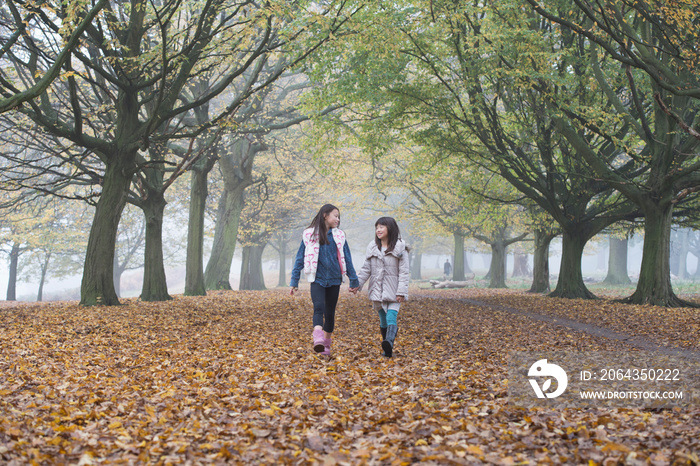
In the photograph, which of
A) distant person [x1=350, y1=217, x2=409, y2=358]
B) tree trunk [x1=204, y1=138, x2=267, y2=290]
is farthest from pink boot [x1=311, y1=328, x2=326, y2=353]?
tree trunk [x1=204, y1=138, x2=267, y2=290]

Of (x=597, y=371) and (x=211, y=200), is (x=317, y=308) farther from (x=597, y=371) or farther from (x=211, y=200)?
(x=211, y=200)

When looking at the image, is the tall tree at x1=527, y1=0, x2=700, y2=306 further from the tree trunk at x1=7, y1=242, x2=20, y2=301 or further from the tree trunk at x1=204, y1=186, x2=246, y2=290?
the tree trunk at x1=7, y1=242, x2=20, y2=301

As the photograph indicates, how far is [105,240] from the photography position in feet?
44.4

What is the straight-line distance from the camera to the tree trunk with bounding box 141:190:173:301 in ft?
54.2

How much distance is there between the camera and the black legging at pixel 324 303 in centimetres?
739

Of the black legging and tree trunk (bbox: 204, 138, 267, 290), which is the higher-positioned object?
tree trunk (bbox: 204, 138, 267, 290)

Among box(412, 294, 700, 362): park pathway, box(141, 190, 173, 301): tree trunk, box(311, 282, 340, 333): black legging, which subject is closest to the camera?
box(311, 282, 340, 333): black legging

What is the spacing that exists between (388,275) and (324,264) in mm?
879

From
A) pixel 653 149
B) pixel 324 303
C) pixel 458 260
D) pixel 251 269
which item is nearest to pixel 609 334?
pixel 324 303

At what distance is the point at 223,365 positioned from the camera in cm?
684

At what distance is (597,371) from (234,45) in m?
10.4

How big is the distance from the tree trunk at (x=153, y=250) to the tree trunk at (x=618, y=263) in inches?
1030

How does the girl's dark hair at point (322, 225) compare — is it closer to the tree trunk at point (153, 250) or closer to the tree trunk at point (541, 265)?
the tree trunk at point (153, 250)

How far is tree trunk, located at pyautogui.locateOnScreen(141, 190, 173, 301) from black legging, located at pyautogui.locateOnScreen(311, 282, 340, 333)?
1041 cm
